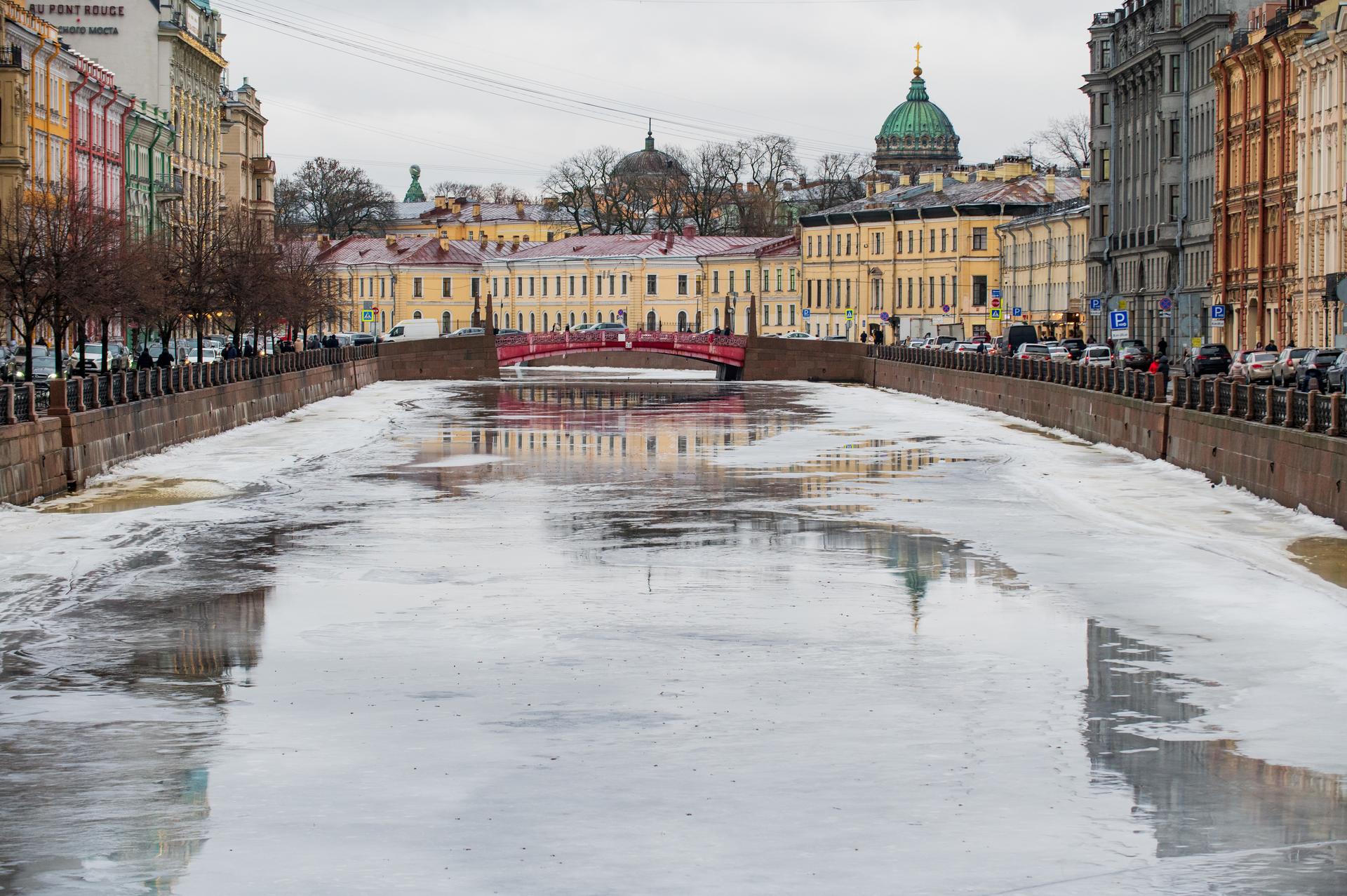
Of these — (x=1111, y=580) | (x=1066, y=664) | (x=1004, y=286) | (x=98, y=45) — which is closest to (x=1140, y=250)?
(x=1004, y=286)

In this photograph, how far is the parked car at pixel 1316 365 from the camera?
163 ft

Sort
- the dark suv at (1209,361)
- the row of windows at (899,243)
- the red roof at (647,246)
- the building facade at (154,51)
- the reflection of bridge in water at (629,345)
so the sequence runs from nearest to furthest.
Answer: the dark suv at (1209,361), the building facade at (154,51), the reflection of bridge in water at (629,345), the row of windows at (899,243), the red roof at (647,246)

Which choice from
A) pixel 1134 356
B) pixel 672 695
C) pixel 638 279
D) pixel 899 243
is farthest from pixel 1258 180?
pixel 638 279

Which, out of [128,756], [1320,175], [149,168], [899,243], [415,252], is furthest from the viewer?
[415,252]

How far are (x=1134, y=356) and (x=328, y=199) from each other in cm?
10649

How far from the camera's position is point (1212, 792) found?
13305mm

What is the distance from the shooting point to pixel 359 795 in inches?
520

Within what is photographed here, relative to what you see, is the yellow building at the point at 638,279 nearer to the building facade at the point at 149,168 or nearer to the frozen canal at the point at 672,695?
the building facade at the point at 149,168

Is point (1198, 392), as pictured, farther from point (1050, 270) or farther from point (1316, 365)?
point (1050, 270)

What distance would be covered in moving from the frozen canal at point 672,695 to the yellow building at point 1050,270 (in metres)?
74.8

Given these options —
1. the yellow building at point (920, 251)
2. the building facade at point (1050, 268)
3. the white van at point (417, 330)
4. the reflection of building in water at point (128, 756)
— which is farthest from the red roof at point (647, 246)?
the reflection of building in water at point (128, 756)

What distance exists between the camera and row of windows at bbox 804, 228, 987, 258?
131750mm

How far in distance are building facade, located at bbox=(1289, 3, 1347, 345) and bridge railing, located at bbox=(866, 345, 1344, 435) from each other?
10147 mm

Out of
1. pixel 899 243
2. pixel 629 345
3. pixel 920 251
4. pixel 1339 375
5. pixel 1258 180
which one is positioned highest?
pixel 899 243
